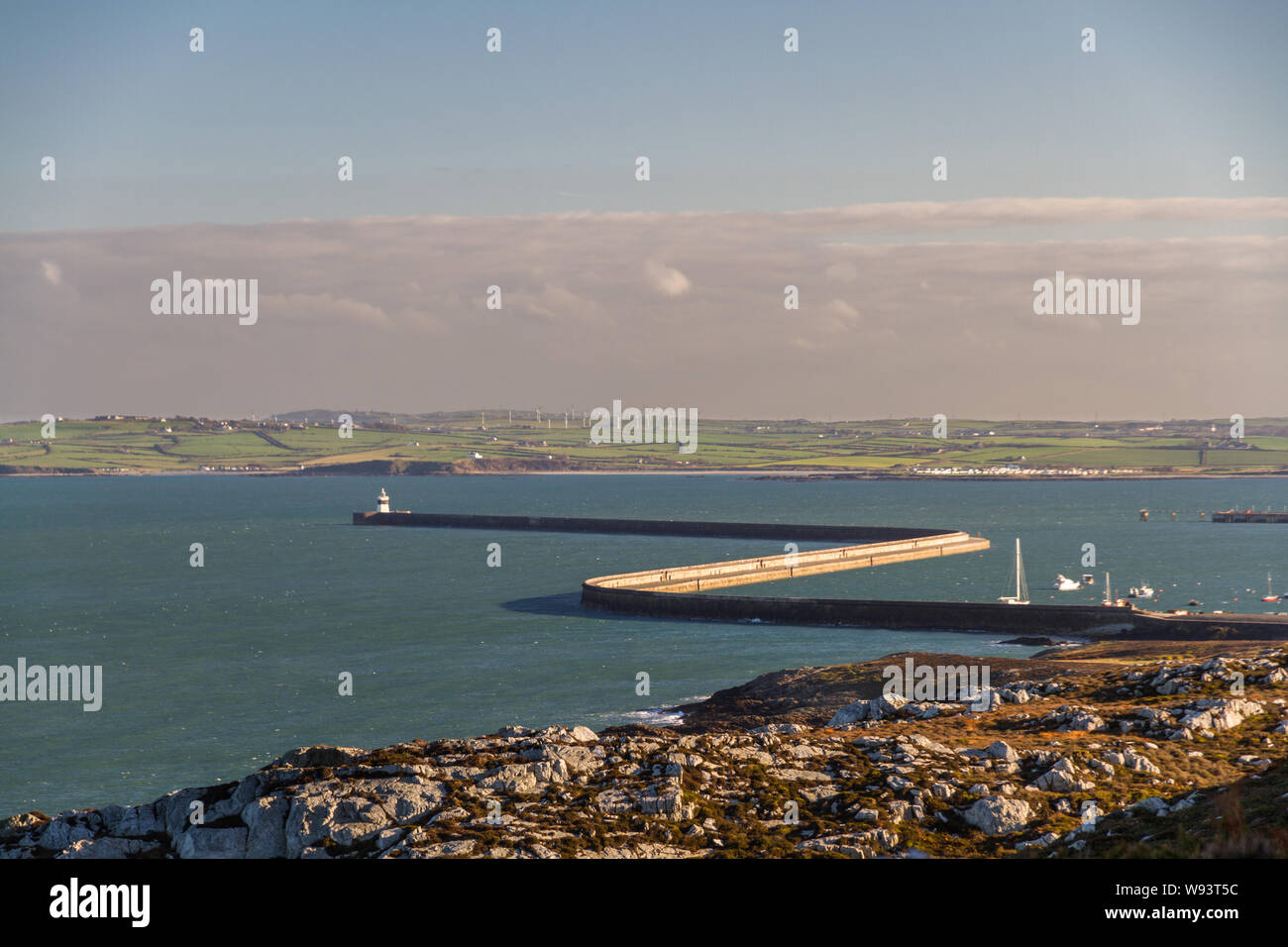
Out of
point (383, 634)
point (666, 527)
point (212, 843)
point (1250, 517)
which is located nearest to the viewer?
point (212, 843)

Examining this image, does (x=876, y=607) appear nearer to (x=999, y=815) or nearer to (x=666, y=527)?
(x=999, y=815)

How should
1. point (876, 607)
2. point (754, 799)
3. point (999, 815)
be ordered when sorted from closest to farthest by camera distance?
point (999, 815), point (754, 799), point (876, 607)

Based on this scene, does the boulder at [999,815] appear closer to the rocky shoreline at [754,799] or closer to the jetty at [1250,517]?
the rocky shoreline at [754,799]

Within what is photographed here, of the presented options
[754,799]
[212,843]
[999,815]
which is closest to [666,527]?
[754,799]

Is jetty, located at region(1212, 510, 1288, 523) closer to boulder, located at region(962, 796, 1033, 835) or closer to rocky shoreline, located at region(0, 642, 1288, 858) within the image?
rocky shoreline, located at region(0, 642, 1288, 858)

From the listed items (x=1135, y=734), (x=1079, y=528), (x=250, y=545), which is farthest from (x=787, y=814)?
(x=1079, y=528)

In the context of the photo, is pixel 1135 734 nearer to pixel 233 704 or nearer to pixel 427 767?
pixel 427 767
